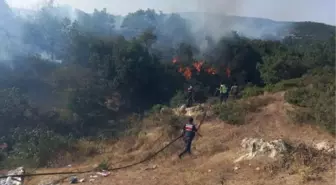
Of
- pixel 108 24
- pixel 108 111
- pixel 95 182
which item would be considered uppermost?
pixel 108 24

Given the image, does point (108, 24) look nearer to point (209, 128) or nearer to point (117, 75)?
point (117, 75)

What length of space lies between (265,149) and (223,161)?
53.5 inches

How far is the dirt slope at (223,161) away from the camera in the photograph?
31.6 ft

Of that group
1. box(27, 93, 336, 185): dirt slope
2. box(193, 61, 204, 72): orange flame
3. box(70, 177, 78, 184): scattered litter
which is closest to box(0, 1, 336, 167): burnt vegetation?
box(193, 61, 204, 72): orange flame

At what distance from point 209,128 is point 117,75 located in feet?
58.5

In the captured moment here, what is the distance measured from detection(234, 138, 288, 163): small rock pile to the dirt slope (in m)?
0.23

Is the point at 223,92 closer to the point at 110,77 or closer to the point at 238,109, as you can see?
the point at 238,109

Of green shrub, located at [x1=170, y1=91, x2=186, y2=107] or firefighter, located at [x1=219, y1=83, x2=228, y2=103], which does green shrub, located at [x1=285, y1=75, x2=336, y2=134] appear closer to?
firefighter, located at [x1=219, y1=83, x2=228, y2=103]

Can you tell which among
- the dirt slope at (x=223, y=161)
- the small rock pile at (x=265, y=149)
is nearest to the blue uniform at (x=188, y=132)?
the dirt slope at (x=223, y=161)

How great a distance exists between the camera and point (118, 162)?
45.7 ft

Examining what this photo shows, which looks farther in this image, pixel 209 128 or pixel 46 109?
pixel 46 109

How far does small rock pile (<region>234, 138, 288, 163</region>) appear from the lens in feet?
34.0

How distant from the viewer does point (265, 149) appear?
10641mm

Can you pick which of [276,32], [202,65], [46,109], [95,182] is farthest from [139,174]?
[276,32]
